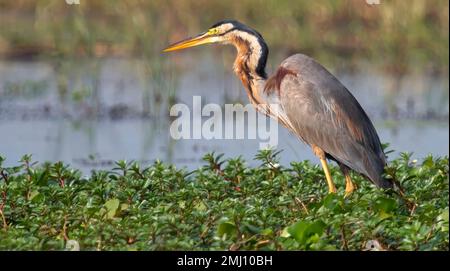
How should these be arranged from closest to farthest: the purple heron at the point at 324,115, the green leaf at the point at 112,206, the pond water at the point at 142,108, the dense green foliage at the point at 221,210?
1. the dense green foliage at the point at 221,210
2. the green leaf at the point at 112,206
3. the purple heron at the point at 324,115
4. the pond water at the point at 142,108

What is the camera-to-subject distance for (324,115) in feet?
23.1

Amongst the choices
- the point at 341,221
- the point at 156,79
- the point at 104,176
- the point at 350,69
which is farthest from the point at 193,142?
the point at 341,221

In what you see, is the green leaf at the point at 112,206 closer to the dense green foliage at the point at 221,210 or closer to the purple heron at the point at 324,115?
the dense green foliage at the point at 221,210

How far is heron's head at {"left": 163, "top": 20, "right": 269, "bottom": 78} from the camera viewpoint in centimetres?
755

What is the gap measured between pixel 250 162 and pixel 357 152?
8.42ft

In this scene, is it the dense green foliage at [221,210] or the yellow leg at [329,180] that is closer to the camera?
the dense green foliage at [221,210]

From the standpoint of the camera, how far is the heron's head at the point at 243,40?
297 inches

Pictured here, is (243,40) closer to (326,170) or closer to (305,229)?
(326,170)

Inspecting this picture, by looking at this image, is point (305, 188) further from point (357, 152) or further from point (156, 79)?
point (156, 79)

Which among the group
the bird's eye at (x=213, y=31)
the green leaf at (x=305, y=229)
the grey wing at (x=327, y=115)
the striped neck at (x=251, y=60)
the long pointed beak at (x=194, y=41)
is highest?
the bird's eye at (x=213, y=31)

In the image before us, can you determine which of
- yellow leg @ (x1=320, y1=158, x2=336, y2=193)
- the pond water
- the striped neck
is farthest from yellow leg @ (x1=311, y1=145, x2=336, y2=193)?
the pond water

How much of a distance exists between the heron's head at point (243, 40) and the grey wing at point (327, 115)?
13.8 inches

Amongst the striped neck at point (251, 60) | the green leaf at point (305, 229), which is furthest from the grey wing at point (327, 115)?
the green leaf at point (305, 229)

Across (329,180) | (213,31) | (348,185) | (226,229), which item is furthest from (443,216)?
(213,31)
